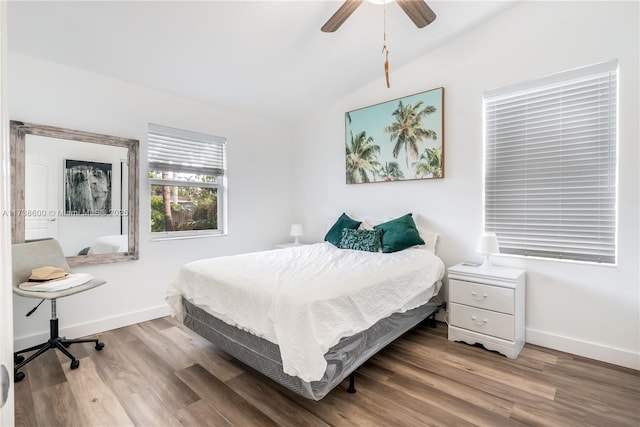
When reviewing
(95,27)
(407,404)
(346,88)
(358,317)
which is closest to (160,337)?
(358,317)

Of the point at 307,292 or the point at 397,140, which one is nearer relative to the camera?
the point at 307,292

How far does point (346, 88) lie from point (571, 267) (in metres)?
3.05

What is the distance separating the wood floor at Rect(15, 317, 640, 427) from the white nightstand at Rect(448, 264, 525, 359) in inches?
4.5

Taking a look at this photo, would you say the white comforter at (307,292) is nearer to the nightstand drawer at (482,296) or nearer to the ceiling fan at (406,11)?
the nightstand drawer at (482,296)

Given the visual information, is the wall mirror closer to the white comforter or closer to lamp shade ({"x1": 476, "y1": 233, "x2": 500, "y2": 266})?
the white comforter

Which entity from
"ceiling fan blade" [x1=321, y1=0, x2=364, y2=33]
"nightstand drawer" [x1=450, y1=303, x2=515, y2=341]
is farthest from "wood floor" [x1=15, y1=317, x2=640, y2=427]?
Result: "ceiling fan blade" [x1=321, y1=0, x2=364, y2=33]

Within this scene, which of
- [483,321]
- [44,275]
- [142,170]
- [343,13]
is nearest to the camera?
[343,13]

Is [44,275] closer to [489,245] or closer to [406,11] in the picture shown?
[406,11]

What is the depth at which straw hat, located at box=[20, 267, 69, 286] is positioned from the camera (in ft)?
7.63

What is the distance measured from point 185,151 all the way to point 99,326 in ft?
6.71

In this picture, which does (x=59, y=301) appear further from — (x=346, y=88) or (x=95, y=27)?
(x=346, y=88)

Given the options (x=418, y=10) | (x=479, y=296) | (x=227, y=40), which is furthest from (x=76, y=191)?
(x=479, y=296)

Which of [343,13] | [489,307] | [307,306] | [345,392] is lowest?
[345,392]

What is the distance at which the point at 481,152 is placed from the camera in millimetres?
2994
